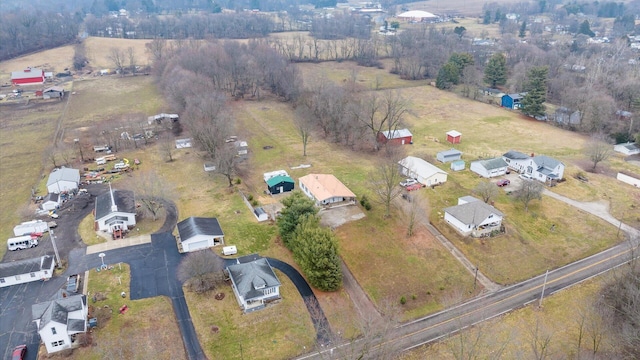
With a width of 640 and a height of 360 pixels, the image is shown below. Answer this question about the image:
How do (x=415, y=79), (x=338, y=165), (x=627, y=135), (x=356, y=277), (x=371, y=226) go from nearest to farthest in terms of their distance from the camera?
1. (x=356, y=277)
2. (x=371, y=226)
3. (x=338, y=165)
4. (x=627, y=135)
5. (x=415, y=79)

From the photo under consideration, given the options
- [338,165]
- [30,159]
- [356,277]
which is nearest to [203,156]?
[338,165]

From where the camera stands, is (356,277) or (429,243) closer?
(356,277)

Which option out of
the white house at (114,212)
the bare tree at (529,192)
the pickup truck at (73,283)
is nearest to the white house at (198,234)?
the white house at (114,212)

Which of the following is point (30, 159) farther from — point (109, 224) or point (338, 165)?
point (338, 165)

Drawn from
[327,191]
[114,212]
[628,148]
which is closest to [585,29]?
[628,148]

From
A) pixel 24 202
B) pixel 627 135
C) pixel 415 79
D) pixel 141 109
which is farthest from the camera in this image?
pixel 415 79

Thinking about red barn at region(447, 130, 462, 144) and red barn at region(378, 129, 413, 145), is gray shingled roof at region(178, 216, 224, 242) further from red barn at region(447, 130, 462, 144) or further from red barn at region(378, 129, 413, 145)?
red barn at region(447, 130, 462, 144)
